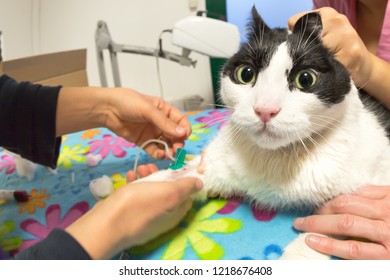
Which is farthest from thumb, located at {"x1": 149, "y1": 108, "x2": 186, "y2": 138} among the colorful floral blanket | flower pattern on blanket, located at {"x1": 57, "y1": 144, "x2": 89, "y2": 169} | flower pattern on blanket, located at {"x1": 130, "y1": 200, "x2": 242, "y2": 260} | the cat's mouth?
flower pattern on blanket, located at {"x1": 57, "y1": 144, "x2": 89, "y2": 169}

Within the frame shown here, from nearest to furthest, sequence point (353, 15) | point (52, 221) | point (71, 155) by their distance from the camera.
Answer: point (52, 221) < point (353, 15) < point (71, 155)

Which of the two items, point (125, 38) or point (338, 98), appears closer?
point (338, 98)

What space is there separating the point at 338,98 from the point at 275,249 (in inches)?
11.6

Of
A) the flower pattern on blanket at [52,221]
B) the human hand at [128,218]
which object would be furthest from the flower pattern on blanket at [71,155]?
the human hand at [128,218]

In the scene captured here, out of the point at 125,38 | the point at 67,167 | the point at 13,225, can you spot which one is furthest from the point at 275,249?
the point at 125,38

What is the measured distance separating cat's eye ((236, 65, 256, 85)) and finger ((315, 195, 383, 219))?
0.28 metres

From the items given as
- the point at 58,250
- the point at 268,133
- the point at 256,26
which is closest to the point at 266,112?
the point at 268,133

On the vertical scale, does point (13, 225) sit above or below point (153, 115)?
below

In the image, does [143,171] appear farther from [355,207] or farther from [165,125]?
[355,207]

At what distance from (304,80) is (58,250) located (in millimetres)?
477

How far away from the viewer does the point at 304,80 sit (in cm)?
50

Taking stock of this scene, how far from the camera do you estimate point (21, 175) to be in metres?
0.93
